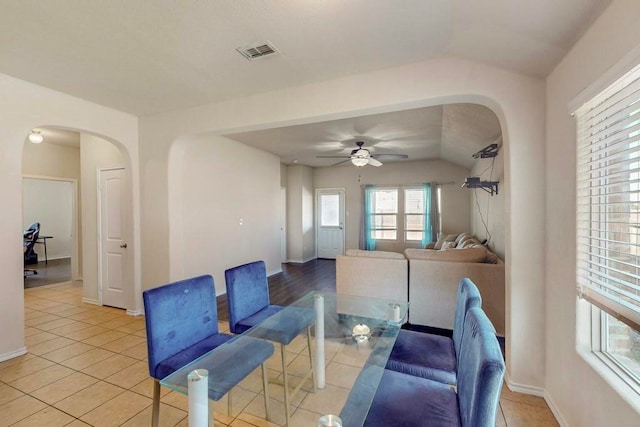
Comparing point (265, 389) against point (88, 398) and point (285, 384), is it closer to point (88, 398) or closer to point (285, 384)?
point (285, 384)

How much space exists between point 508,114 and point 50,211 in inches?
431

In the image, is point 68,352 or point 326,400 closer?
point 326,400

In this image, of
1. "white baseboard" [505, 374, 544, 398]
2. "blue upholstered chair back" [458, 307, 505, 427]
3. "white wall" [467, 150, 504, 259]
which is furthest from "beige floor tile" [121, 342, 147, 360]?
"white wall" [467, 150, 504, 259]

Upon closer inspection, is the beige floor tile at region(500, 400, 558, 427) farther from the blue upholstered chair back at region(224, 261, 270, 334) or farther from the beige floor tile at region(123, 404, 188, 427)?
the beige floor tile at region(123, 404, 188, 427)

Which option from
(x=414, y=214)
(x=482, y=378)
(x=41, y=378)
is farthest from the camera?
(x=414, y=214)

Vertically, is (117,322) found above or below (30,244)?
below

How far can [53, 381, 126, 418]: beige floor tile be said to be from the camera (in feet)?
6.48

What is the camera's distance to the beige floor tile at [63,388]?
6.91 ft

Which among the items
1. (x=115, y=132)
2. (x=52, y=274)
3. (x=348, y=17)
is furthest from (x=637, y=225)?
(x=52, y=274)

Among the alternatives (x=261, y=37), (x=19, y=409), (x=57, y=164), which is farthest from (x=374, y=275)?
(x=57, y=164)

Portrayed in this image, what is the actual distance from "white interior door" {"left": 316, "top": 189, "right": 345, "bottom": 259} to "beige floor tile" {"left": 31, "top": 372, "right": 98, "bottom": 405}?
5.99 meters

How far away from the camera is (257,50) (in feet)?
7.28

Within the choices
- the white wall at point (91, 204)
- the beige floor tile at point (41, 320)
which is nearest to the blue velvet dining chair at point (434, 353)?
the beige floor tile at point (41, 320)

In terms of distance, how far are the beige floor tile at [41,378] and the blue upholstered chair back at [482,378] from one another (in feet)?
9.84
